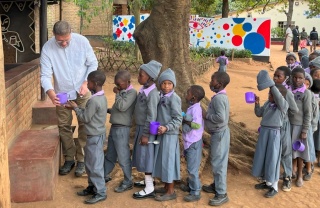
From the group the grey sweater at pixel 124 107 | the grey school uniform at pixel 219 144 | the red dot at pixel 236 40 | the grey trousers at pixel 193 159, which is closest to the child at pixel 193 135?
the grey trousers at pixel 193 159

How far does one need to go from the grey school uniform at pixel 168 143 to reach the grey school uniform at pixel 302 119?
156 cm

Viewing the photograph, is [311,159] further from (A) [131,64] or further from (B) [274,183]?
(A) [131,64]

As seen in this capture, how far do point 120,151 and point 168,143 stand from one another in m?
0.56

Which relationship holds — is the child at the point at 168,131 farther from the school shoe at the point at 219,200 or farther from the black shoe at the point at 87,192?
the black shoe at the point at 87,192

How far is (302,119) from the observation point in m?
4.88

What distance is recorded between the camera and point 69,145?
4.95 m

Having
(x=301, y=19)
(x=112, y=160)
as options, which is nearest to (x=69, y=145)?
(x=112, y=160)

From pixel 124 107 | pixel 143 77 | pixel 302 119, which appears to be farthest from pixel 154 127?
pixel 302 119

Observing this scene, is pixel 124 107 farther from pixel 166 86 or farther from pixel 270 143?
pixel 270 143

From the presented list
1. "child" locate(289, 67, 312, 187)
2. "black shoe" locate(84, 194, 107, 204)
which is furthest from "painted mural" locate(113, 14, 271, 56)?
"black shoe" locate(84, 194, 107, 204)

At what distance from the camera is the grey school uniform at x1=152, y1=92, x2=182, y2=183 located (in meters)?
4.18

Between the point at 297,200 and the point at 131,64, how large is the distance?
1025 centimetres

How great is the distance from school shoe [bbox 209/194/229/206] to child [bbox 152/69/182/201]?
44 centimetres

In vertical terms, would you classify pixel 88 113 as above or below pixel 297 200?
above
